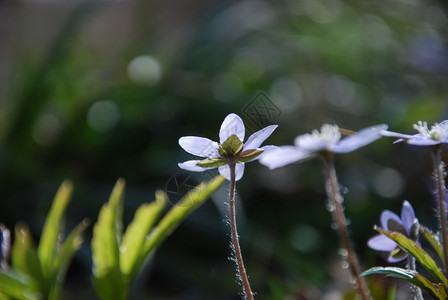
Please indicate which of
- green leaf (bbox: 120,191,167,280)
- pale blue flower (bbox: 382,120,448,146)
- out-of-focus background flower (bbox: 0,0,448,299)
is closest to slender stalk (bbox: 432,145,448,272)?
pale blue flower (bbox: 382,120,448,146)

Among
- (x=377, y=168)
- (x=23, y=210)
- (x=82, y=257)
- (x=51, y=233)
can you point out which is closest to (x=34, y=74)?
(x=23, y=210)

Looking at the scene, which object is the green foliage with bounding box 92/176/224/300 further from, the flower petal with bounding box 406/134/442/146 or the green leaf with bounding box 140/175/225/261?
the flower petal with bounding box 406/134/442/146

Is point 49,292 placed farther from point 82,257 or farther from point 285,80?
point 285,80

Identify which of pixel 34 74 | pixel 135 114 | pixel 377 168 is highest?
pixel 34 74

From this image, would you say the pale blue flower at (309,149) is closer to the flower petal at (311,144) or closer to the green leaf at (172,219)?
the flower petal at (311,144)

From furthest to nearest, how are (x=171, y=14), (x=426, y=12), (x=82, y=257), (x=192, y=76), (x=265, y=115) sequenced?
(x=171, y=14) → (x=426, y=12) → (x=192, y=76) → (x=82, y=257) → (x=265, y=115)

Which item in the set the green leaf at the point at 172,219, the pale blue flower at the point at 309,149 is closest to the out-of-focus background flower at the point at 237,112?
the green leaf at the point at 172,219
